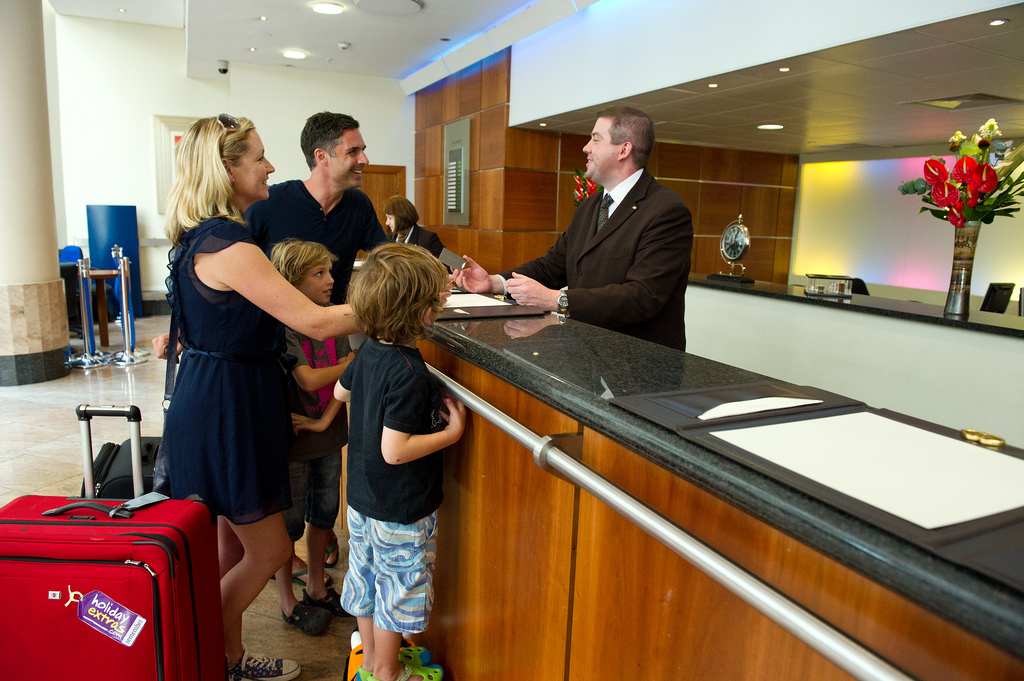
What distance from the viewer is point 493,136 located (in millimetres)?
7305

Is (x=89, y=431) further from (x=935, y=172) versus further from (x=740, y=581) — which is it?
(x=935, y=172)

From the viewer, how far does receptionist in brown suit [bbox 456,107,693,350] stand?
216cm

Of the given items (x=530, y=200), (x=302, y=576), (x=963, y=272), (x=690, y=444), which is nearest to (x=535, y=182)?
(x=530, y=200)

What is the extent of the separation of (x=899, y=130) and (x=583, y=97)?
3629 millimetres

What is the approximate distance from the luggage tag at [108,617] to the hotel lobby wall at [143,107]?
312 inches

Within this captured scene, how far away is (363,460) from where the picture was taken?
1604 millimetres

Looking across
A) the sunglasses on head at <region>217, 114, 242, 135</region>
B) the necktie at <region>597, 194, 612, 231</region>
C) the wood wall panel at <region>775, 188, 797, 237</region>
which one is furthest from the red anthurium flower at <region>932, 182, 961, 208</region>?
the wood wall panel at <region>775, 188, 797, 237</region>

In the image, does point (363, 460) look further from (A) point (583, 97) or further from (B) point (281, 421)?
(A) point (583, 97)

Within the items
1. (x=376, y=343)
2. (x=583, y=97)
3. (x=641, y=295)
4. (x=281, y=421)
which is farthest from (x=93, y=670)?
(x=583, y=97)

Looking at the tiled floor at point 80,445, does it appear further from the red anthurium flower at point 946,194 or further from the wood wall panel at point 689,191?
the wood wall panel at point 689,191

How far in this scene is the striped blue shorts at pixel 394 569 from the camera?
163cm

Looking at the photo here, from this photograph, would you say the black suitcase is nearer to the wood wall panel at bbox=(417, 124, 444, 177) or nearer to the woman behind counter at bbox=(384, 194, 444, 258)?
the woman behind counter at bbox=(384, 194, 444, 258)

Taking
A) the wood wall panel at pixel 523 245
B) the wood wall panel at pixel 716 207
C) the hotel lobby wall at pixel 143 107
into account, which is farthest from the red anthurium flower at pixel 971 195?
the hotel lobby wall at pixel 143 107

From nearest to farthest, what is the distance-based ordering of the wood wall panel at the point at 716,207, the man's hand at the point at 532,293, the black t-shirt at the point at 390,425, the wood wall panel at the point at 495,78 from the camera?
the black t-shirt at the point at 390,425
the man's hand at the point at 532,293
the wood wall panel at the point at 495,78
the wood wall panel at the point at 716,207
